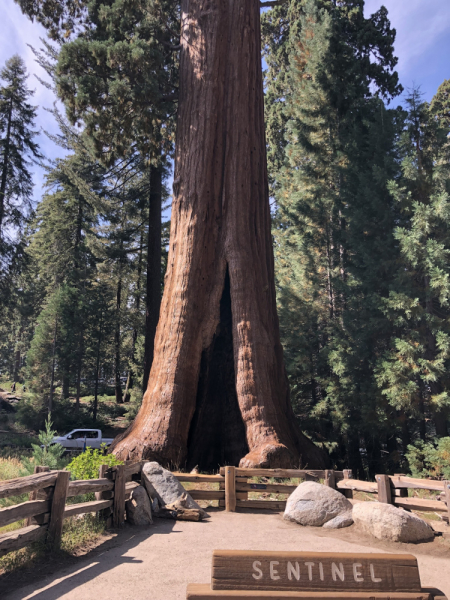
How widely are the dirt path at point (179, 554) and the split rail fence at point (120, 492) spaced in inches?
16.9

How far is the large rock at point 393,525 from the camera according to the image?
229 inches

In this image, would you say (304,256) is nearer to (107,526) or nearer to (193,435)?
(193,435)

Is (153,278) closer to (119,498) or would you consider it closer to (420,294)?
(420,294)

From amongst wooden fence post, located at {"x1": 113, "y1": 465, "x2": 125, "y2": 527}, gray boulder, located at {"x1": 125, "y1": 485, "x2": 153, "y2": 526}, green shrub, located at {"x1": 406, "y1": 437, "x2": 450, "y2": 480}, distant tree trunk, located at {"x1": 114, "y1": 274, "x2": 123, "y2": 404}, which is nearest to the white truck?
distant tree trunk, located at {"x1": 114, "y1": 274, "x2": 123, "y2": 404}

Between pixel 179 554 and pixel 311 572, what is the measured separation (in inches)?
108

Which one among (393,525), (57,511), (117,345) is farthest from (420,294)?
(117,345)

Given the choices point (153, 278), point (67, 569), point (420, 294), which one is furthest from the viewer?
point (153, 278)

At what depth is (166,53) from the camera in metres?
14.4

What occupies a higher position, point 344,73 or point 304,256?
point 344,73

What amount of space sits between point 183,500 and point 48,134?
20.8 meters

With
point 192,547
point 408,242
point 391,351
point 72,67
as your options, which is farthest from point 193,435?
point 72,67

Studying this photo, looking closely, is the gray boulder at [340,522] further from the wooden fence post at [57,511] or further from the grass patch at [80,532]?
the wooden fence post at [57,511]

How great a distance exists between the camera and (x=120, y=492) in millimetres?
6379

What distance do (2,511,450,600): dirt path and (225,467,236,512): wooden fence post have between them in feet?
0.97
